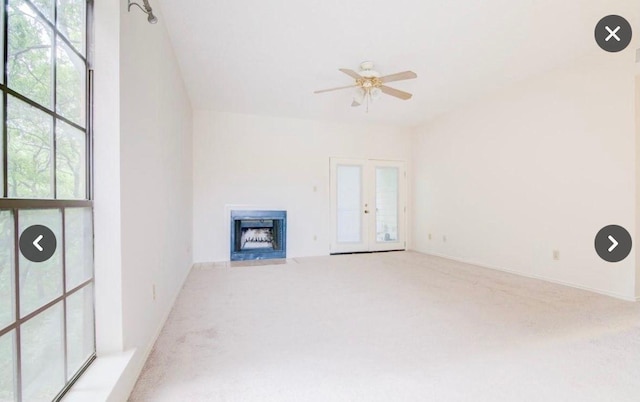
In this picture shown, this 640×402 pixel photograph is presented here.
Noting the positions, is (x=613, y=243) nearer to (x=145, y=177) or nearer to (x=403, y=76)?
(x=403, y=76)

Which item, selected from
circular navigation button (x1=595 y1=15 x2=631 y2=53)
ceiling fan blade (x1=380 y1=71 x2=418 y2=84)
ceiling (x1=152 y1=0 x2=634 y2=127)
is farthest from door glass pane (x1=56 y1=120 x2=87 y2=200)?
circular navigation button (x1=595 y1=15 x2=631 y2=53)

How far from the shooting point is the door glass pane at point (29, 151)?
892mm

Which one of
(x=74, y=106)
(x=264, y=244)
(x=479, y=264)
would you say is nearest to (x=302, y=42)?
(x=74, y=106)

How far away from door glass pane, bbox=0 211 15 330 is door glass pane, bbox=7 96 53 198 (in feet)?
0.28

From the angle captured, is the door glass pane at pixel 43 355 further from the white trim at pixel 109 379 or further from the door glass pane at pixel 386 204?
the door glass pane at pixel 386 204

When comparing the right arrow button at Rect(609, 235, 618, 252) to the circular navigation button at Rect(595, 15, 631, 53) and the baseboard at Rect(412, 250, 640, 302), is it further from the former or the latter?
the circular navigation button at Rect(595, 15, 631, 53)

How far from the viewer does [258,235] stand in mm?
5238

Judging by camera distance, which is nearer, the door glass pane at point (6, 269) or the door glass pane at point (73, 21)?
the door glass pane at point (6, 269)

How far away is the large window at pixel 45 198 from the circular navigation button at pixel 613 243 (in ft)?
14.5

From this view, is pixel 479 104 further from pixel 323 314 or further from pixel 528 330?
pixel 323 314

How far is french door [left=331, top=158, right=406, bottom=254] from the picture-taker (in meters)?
5.73

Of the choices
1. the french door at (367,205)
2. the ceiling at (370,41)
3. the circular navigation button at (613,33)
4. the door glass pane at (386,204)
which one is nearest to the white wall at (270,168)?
the french door at (367,205)

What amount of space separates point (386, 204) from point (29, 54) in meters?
5.61

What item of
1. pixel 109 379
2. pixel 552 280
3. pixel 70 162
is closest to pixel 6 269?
pixel 70 162
